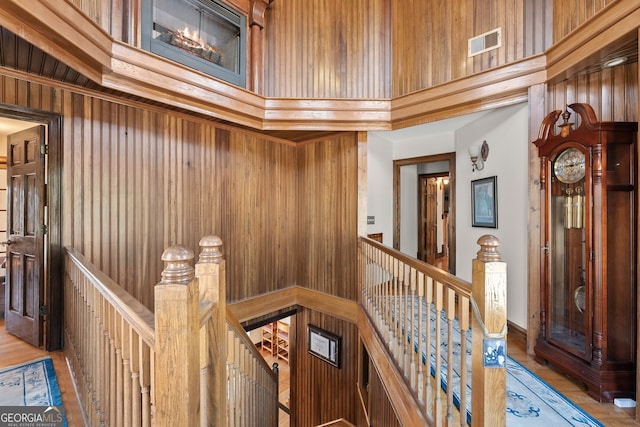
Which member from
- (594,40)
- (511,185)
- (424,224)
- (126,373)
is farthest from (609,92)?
(126,373)

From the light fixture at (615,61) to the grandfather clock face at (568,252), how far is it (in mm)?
644

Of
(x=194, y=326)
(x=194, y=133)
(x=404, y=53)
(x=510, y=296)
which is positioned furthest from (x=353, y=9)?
(x=194, y=326)

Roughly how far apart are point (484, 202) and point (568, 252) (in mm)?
1128

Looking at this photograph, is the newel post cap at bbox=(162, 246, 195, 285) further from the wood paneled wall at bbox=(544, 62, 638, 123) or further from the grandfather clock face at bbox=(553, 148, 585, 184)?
the wood paneled wall at bbox=(544, 62, 638, 123)

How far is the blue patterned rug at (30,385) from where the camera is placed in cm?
176

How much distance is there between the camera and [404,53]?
3.54 meters

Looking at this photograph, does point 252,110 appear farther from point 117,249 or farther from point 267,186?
point 117,249

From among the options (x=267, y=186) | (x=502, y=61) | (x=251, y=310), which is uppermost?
(x=502, y=61)

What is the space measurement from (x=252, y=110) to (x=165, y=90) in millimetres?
967

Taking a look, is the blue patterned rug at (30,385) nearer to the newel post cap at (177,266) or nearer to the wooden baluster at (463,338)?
the newel post cap at (177,266)

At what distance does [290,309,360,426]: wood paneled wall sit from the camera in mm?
4027

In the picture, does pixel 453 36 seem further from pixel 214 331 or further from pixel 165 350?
pixel 165 350

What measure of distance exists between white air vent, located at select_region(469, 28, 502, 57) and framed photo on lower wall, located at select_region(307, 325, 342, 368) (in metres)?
3.80

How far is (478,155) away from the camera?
3449mm
